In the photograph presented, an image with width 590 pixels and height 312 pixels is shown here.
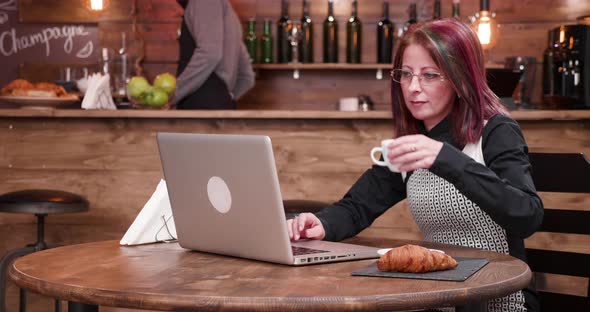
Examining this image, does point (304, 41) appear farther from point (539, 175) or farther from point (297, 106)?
point (539, 175)

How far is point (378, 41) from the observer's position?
556cm

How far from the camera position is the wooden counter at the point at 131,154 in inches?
136

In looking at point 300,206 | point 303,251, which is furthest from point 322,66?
point 303,251

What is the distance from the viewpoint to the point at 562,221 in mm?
2182

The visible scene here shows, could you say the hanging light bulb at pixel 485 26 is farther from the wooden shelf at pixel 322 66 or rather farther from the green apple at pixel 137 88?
the green apple at pixel 137 88

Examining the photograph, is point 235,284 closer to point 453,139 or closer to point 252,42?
point 453,139

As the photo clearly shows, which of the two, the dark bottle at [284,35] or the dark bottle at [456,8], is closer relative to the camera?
the dark bottle at [456,8]

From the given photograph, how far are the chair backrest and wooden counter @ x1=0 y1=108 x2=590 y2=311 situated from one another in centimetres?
123

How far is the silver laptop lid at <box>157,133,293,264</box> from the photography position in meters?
1.51

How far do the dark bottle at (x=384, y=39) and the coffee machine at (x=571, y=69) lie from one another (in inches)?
61.6

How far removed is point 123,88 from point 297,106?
139 centimetres

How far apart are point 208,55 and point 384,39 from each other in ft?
5.28

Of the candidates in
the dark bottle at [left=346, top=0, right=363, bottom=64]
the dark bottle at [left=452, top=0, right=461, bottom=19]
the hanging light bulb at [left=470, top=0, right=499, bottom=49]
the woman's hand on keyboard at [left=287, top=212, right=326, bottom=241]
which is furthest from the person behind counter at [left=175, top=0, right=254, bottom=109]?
→ the woman's hand on keyboard at [left=287, top=212, right=326, bottom=241]

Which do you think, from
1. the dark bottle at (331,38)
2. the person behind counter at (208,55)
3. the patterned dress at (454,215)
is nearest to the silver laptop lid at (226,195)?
the patterned dress at (454,215)
